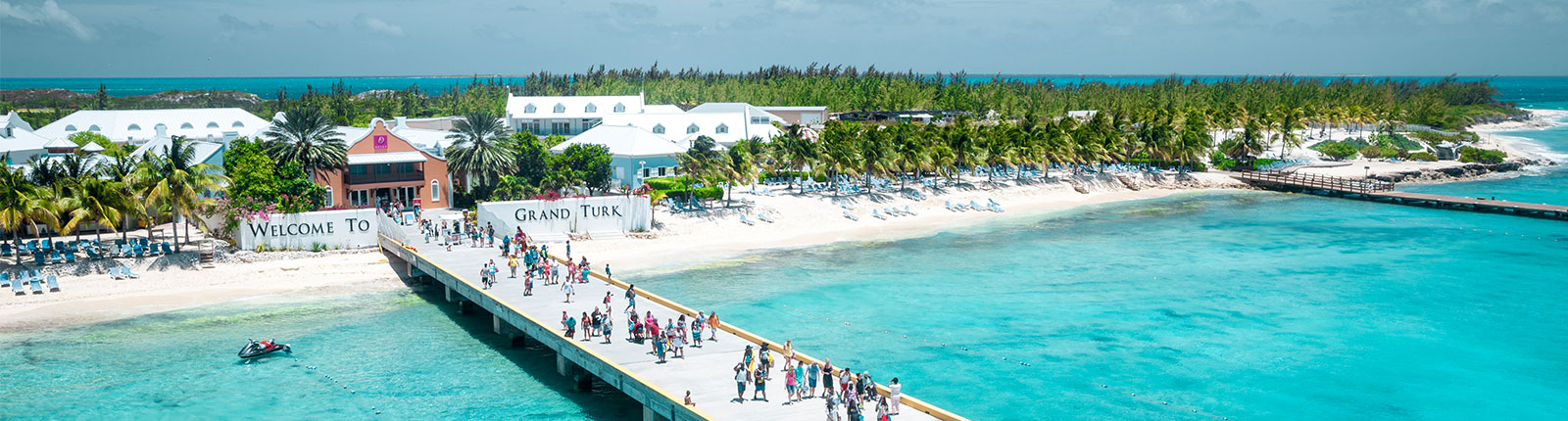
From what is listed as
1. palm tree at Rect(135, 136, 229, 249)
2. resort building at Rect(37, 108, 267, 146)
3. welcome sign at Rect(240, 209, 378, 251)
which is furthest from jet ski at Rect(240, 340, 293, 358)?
resort building at Rect(37, 108, 267, 146)

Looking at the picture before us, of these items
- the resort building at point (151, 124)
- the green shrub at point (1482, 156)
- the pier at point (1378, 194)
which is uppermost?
the resort building at point (151, 124)

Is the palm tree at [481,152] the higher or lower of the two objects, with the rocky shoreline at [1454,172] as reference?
higher

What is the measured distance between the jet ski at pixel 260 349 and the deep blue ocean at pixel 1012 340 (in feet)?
2.07

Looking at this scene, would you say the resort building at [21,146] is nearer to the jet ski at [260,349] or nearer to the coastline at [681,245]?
the coastline at [681,245]

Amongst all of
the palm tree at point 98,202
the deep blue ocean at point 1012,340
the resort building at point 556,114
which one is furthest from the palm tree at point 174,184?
the resort building at point 556,114

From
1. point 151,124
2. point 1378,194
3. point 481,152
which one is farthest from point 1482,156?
point 151,124

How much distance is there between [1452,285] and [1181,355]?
23720mm

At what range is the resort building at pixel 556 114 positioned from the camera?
109188 mm

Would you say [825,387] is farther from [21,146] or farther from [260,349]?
[21,146]

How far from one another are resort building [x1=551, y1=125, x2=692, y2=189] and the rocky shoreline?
65.0 meters

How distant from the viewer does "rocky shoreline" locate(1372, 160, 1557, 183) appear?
106 m

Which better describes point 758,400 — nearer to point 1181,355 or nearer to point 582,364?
point 582,364

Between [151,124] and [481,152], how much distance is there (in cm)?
4504

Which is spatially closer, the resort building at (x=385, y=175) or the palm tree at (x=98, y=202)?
the palm tree at (x=98, y=202)
